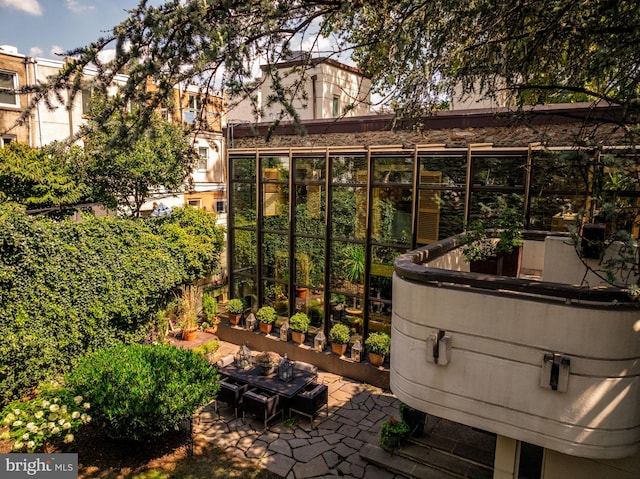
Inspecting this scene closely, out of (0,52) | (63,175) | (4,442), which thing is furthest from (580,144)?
(0,52)

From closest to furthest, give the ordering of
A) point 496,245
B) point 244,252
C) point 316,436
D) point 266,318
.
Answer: point 496,245 < point 316,436 < point 266,318 < point 244,252

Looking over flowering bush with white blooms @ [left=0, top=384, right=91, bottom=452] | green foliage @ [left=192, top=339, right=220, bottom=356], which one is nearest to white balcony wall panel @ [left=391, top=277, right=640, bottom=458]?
flowering bush with white blooms @ [left=0, top=384, right=91, bottom=452]

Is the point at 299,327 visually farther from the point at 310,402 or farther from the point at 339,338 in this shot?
the point at 310,402

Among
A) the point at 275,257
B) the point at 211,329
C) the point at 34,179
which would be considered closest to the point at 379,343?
the point at 275,257

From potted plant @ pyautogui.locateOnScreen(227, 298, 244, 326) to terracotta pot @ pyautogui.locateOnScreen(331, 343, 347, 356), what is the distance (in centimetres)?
365

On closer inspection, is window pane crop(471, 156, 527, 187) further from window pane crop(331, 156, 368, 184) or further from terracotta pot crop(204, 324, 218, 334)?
terracotta pot crop(204, 324, 218, 334)

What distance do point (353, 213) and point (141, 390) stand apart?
283 inches

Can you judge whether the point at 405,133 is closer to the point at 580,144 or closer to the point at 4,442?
the point at 580,144

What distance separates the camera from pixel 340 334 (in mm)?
12227

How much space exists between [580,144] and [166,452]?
9.09m

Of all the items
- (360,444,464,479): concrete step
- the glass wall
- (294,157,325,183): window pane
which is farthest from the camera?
(294,157,325,183): window pane

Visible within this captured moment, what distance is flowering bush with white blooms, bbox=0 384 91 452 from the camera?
7.07m

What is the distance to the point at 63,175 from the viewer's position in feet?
49.1

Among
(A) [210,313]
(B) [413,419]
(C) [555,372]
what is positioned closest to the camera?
(C) [555,372]
